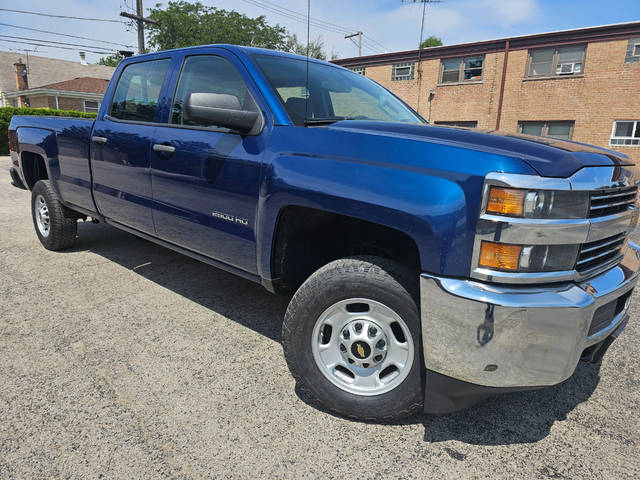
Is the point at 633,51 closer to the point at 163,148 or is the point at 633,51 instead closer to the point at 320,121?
the point at 320,121

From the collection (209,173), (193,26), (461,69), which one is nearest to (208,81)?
(209,173)

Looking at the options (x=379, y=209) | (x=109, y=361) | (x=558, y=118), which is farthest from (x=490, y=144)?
(x=558, y=118)

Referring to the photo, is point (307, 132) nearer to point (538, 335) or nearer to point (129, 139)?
point (538, 335)

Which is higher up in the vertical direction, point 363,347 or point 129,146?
point 129,146

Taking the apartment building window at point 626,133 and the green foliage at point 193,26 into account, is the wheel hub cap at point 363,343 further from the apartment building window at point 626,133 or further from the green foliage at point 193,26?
the green foliage at point 193,26

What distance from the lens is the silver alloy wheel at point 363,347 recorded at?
2.14m

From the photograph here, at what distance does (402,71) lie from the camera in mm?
22781

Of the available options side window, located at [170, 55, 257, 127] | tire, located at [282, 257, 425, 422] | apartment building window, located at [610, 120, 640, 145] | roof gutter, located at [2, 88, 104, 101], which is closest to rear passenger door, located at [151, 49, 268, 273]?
side window, located at [170, 55, 257, 127]

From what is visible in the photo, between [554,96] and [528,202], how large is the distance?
19782 millimetres

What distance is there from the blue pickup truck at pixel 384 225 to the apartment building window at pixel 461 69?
19.3 meters

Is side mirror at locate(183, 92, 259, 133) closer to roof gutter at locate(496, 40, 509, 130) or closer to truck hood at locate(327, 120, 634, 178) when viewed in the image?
truck hood at locate(327, 120, 634, 178)

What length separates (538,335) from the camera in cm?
175

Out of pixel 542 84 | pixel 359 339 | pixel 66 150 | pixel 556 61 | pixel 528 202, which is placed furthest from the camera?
pixel 542 84

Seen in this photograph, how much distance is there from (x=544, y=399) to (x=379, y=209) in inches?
60.7
